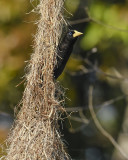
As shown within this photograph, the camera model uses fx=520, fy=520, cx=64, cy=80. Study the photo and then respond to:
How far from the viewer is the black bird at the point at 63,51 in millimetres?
3696

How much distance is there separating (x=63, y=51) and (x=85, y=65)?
374 centimetres

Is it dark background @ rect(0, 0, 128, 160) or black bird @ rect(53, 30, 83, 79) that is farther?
dark background @ rect(0, 0, 128, 160)

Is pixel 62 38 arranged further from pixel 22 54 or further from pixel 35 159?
pixel 22 54

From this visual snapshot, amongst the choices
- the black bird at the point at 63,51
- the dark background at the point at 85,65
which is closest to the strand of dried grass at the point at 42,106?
the black bird at the point at 63,51

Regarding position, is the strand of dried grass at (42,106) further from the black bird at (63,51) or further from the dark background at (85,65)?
the dark background at (85,65)

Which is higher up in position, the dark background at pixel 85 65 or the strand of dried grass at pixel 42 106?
the dark background at pixel 85 65

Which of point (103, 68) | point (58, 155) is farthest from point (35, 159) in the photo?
point (103, 68)

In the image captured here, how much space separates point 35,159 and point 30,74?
23.0 inches

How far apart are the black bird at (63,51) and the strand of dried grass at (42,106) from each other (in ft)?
0.40

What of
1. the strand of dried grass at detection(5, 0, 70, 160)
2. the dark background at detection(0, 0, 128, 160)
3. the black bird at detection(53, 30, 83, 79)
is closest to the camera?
the strand of dried grass at detection(5, 0, 70, 160)

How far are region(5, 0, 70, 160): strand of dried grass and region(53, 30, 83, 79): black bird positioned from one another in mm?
121

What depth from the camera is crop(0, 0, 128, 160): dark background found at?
228 inches

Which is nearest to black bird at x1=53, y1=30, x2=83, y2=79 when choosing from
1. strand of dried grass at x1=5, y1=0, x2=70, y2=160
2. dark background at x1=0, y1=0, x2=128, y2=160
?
strand of dried grass at x1=5, y1=0, x2=70, y2=160

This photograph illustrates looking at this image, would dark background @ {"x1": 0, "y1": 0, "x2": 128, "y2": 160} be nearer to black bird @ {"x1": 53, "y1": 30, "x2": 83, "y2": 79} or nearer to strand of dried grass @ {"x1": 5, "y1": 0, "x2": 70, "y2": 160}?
black bird @ {"x1": 53, "y1": 30, "x2": 83, "y2": 79}
